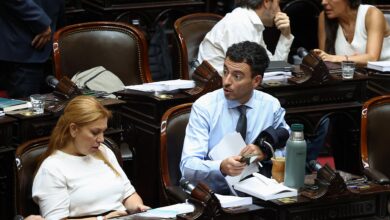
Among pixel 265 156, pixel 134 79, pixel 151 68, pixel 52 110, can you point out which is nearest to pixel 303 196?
pixel 265 156

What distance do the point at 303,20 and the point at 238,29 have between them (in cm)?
163

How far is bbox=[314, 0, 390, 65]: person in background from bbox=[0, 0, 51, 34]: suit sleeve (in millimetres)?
1741

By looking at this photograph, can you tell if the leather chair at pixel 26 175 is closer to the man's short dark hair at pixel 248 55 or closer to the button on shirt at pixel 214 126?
the button on shirt at pixel 214 126

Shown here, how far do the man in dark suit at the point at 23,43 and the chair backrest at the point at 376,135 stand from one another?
79.9 inches

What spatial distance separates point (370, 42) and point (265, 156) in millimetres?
2224

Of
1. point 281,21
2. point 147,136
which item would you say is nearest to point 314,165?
point 147,136

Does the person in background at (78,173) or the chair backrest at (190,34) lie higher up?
the chair backrest at (190,34)

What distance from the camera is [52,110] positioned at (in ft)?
15.3

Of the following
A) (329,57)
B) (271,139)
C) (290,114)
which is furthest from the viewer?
(329,57)

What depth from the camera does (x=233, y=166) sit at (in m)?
4.09

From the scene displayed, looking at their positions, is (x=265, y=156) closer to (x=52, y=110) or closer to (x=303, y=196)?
(x=303, y=196)

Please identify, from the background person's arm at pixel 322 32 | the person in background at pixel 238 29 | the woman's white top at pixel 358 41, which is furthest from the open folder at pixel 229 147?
the background person's arm at pixel 322 32

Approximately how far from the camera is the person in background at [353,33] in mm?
6152

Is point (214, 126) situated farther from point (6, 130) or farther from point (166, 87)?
point (6, 130)
